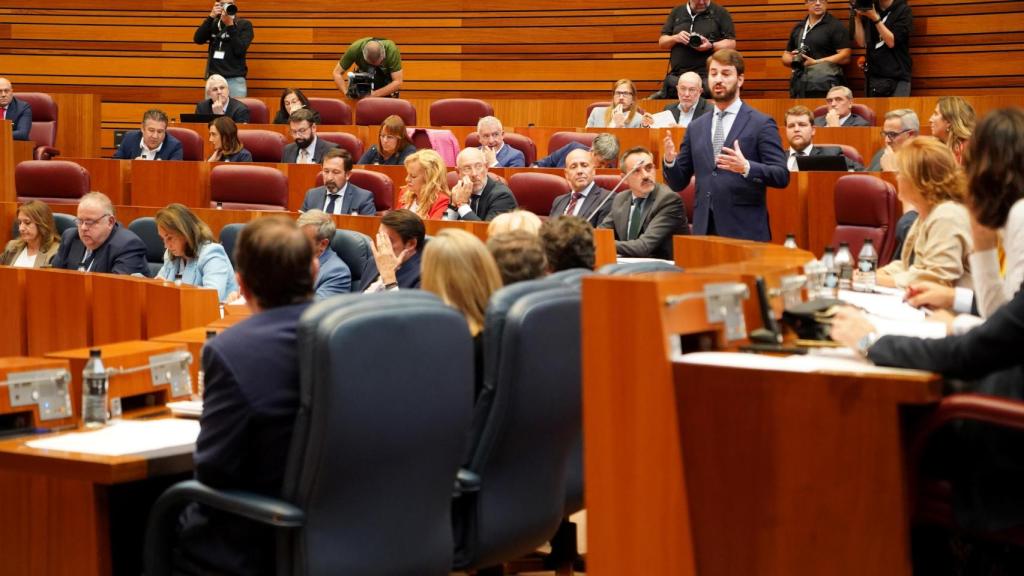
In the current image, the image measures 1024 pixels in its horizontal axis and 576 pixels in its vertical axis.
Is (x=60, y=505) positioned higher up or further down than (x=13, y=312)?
further down

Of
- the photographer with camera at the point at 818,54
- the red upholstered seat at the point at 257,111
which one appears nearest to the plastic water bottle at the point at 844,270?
the photographer with camera at the point at 818,54

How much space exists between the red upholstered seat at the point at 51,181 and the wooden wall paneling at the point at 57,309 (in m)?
2.14

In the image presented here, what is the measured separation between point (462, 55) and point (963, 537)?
27.0 feet

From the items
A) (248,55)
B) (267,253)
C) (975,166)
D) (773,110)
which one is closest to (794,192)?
(773,110)

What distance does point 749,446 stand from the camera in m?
2.00

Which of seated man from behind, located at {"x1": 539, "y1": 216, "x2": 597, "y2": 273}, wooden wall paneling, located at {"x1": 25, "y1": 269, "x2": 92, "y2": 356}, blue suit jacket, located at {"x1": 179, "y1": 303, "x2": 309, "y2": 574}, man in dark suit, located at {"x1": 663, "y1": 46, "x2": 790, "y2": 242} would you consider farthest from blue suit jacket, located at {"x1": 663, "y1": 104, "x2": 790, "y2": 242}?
blue suit jacket, located at {"x1": 179, "y1": 303, "x2": 309, "y2": 574}

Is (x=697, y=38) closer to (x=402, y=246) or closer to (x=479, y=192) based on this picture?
(x=479, y=192)

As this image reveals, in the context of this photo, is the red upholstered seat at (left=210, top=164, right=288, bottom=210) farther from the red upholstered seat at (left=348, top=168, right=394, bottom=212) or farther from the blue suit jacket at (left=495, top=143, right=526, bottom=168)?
the blue suit jacket at (left=495, top=143, right=526, bottom=168)

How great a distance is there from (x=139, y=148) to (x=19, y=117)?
1121mm

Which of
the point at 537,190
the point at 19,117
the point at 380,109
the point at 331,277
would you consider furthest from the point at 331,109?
the point at 331,277

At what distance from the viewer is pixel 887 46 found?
25.7 ft

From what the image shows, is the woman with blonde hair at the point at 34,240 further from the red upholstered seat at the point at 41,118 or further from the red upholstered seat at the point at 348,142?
the red upholstered seat at the point at 41,118

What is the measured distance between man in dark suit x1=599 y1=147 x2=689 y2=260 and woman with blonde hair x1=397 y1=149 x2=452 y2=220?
2.48ft

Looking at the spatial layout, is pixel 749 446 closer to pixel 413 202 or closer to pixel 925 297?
pixel 925 297
